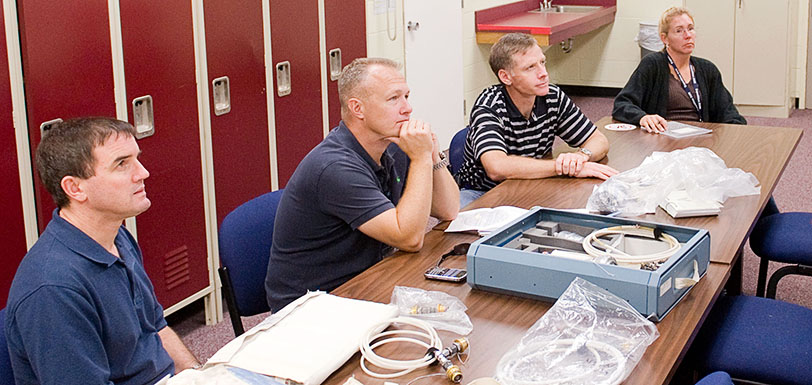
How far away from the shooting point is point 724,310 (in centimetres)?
263

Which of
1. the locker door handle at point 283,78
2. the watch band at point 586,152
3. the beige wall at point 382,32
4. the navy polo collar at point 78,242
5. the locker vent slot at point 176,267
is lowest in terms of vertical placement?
the locker vent slot at point 176,267

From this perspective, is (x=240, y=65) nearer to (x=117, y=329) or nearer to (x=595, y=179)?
(x=595, y=179)

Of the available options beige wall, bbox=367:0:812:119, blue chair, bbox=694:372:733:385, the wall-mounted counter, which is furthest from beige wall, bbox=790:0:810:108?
blue chair, bbox=694:372:733:385

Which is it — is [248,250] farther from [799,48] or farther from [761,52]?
[799,48]

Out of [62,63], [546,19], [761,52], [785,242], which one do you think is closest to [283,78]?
[62,63]

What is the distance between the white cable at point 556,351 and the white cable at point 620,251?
363mm

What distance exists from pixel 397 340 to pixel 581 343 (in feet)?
1.18

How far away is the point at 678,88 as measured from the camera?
423cm

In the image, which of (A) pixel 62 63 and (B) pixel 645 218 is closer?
(B) pixel 645 218

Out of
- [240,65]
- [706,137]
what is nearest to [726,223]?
[706,137]

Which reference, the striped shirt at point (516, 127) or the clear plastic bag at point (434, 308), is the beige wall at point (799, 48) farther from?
the clear plastic bag at point (434, 308)

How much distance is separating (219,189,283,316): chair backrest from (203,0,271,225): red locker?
3.32 feet

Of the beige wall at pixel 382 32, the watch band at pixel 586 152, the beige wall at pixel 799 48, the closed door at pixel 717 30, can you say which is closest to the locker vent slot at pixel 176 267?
the watch band at pixel 586 152

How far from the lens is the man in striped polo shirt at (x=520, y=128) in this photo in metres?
3.21
